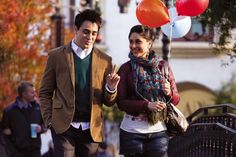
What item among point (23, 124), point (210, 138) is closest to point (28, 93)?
point (23, 124)

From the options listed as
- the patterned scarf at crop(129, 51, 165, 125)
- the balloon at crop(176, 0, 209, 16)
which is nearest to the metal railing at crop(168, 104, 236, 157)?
the balloon at crop(176, 0, 209, 16)

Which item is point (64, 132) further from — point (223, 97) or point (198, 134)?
point (223, 97)

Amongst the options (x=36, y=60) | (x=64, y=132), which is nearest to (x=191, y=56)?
(x=36, y=60)

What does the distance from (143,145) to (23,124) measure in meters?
4.64

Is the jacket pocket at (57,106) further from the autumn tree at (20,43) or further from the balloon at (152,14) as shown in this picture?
the autumn tree at (20,43)

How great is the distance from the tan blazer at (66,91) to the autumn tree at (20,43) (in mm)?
10536

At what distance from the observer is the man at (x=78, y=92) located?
809cm

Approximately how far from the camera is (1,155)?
11.1 metres

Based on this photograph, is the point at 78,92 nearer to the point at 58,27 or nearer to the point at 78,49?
the point at 78,49

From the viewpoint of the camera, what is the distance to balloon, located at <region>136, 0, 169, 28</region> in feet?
30.5

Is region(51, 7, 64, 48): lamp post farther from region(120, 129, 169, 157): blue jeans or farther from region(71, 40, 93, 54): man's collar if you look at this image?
region(120, 129, 169, 157): blue jeans

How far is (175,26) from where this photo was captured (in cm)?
986

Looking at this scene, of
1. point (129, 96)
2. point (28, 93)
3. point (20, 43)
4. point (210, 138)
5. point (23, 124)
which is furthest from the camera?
point (20, 43)

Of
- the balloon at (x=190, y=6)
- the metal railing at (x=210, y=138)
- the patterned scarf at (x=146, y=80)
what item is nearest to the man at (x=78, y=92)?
the patterned scarf at (x=146, y=80)
